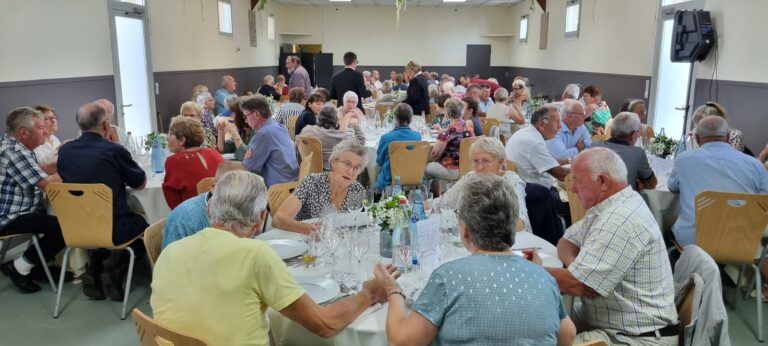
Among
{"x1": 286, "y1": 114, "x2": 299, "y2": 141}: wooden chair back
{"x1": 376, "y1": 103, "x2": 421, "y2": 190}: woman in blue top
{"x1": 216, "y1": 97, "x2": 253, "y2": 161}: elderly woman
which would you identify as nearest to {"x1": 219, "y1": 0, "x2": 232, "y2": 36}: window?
{"x1": 286, "y1": 114, "x2": 299, "y2": 141}: wooden chair back

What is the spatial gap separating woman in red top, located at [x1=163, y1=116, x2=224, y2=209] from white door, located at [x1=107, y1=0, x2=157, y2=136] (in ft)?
14.3

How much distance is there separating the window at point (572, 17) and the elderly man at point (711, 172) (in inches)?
324

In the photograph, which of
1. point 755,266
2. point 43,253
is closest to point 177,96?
point 43,253

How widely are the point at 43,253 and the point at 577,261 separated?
12.9ft

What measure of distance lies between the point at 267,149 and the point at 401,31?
1446cm

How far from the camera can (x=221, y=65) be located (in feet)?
40.2

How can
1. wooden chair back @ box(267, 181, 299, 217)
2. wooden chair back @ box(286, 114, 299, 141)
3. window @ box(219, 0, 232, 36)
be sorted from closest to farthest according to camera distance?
wooden chair back @ box(267, 181, 299, 217), wooden chair back @ box(286, 114, 299, 141), window @ box(219, 0, 232, 36)

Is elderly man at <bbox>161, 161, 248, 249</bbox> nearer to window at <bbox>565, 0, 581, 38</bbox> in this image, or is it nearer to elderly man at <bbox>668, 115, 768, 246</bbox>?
elderly man at <bbox>668, 115, 768, 246</bbox>

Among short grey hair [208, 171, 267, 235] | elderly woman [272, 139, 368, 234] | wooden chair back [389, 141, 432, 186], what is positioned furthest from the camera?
wooden chair back [389, 141, 432, 186]

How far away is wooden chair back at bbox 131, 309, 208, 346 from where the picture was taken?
166 cm

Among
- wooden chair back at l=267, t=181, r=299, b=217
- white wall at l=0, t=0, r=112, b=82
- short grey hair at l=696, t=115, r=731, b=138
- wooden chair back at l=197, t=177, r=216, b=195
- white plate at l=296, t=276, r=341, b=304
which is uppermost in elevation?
white wall at l=0, t=0, r=112, b=82

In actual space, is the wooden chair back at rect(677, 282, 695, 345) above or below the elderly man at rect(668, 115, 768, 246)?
below

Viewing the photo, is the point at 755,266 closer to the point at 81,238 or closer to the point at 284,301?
the point at 284,301

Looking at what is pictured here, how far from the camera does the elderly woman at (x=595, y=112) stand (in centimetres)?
723
